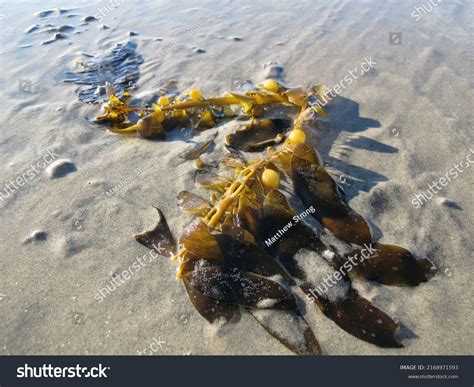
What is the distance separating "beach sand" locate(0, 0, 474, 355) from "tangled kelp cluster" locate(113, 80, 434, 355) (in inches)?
2.1

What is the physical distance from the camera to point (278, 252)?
1.66 meters

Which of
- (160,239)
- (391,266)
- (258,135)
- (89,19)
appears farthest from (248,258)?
(89,19)

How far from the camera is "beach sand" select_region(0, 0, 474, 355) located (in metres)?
1.46

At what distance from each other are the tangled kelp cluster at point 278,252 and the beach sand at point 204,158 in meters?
0.05

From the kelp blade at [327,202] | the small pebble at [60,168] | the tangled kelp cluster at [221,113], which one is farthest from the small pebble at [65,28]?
the kelp blade at [327,202]

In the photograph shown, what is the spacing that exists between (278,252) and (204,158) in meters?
0.87

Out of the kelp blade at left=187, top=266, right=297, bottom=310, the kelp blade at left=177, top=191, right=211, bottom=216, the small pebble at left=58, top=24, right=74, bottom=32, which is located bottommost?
the kelp blade at left=187, top=266, right=297, bottom=310

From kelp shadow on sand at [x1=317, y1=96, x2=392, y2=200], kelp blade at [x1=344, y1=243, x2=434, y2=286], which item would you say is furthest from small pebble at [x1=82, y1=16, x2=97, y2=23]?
kelp blade at [x1=344, y1=243, x2=434, y2=286]

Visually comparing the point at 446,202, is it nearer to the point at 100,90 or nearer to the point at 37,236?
the point at 37,236

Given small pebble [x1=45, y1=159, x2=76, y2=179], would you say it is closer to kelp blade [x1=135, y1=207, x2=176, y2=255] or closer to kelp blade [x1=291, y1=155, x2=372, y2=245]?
kelp blade [x1=135, y1=207, x2=176, y2=255]

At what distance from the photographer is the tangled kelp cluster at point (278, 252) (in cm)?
145

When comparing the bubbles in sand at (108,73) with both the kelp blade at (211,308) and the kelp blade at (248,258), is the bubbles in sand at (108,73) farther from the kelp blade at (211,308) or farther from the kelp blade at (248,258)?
the kelp blade at (211,308)

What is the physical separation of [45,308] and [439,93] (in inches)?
116

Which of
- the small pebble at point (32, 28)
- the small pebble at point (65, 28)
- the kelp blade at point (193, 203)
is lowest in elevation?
the kelp blade at point (193, 203)
